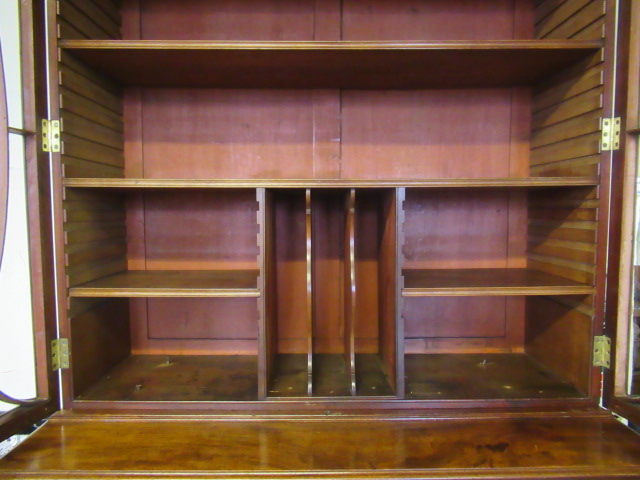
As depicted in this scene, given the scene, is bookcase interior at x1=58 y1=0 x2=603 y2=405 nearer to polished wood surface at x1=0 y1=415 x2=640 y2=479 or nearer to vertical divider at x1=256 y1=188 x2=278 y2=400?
vertical divider at x1=256 y1=188 x2=278 y2=400

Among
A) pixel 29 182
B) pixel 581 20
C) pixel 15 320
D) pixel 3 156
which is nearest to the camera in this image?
pixel 3 156

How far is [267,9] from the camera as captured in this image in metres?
1.68

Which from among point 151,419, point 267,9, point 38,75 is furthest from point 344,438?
point 267,9

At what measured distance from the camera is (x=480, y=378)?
5.07 ft

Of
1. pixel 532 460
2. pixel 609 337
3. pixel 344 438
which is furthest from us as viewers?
pixel 609 337

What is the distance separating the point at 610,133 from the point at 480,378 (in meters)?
0.99

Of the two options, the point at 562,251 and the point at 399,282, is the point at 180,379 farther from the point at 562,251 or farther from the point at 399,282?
the point at 562,251

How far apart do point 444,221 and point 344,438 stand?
1.02m

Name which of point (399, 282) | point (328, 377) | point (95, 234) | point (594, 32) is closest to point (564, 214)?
point (594, 32)

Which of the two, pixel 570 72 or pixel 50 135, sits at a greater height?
pixel 570 72

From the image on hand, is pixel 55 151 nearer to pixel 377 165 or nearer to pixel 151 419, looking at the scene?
pixel 151 419

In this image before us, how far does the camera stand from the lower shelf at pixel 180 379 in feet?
4.66

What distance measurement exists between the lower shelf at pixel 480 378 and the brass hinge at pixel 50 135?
1486mm

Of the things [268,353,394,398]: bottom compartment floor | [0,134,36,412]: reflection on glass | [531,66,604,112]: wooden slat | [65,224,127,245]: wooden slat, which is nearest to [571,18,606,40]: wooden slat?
[531,66,604,112]: wooden slat
